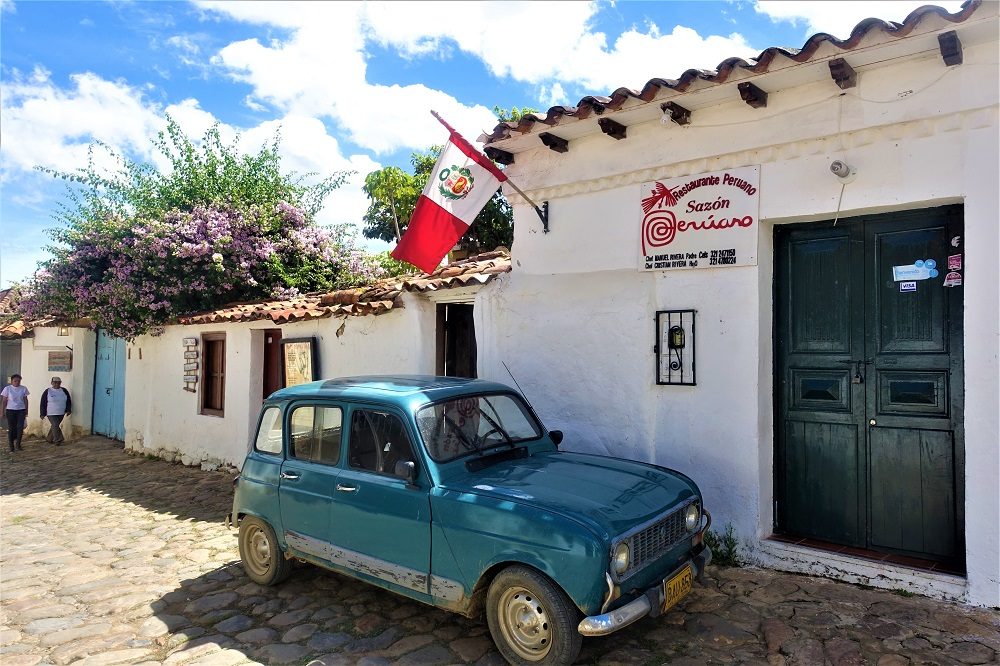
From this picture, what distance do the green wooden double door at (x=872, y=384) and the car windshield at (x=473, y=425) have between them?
2.17 m

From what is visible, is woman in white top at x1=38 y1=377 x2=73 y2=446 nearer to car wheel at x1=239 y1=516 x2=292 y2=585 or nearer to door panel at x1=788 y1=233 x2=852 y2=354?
car wheel at x1=239 y1=516 x2=292 y2=585

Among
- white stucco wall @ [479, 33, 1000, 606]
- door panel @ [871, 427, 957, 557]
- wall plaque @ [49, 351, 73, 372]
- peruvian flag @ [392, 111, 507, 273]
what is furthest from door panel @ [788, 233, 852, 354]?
wall plaque @ [49, 351, 73, 372]

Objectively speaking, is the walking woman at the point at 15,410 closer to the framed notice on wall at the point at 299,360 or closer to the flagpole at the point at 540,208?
the framed notice on wall at the point at 299,360

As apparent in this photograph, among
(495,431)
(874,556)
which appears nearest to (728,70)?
(495,431)

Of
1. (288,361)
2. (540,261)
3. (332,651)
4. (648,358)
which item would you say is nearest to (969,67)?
(648,358)

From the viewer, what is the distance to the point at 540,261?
643 cm

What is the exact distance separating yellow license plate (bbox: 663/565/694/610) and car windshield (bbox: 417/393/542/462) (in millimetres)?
1411

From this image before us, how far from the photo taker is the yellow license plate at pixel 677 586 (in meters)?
3.50

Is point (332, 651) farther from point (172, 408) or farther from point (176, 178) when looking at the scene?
point (176, 178)

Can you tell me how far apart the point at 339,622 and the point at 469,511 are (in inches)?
60.2

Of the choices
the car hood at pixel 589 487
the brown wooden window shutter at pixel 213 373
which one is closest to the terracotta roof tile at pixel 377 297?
the brown wooden window shutter at pixel 213 373

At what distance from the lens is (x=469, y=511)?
3643 millimetres

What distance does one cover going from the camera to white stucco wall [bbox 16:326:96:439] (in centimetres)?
1410

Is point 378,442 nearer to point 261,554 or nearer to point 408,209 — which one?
point 261,554
